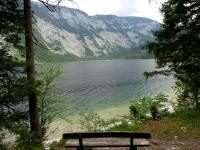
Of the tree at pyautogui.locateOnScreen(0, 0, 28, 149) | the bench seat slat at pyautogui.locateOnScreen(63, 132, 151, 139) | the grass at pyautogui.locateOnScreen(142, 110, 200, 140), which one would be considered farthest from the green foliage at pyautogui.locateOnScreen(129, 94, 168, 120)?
the bench seat slat at pyautogui.locateOnScreen(63, 132, 151, 139)

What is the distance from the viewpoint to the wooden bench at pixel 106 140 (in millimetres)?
9234

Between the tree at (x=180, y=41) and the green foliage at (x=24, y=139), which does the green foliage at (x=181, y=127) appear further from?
the green foliage at (x=24, y=139)

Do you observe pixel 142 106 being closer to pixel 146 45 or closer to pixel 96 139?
pixel 146 45

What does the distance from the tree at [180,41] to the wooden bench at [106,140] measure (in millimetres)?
9039

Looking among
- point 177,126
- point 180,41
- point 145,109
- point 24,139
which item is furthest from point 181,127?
point 24,139

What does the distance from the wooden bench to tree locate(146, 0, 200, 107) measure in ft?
29.7

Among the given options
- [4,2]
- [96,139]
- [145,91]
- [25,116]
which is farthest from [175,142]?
[145,91]

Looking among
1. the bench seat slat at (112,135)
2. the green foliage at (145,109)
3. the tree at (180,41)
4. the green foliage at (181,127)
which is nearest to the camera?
the bench seat slat at (112,135)

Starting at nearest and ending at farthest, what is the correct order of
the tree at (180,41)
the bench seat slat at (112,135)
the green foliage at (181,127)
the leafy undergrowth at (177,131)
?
the bench seat slat at (112,135), the leafy undergrowth at (177,131), the green foliage at (181,127), the tree at (180,41)

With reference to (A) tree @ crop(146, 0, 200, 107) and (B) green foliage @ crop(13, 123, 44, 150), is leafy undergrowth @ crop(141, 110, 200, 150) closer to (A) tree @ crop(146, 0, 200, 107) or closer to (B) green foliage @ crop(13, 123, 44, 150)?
(A) tree @ crop(146, 0, 200, 107)

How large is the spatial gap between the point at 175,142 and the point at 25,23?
25.6 feet

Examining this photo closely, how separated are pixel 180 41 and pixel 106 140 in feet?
35.4

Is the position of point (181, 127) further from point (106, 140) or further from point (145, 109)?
point (106, 140)

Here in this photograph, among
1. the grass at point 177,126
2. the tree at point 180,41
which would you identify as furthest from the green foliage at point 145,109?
the tree at point 180,41
